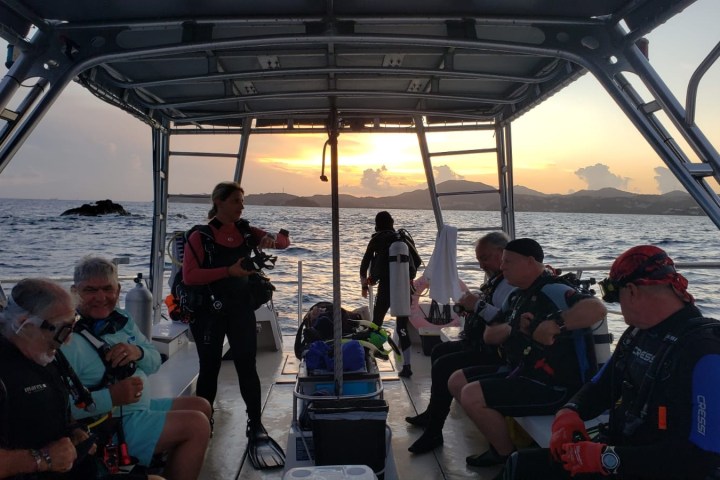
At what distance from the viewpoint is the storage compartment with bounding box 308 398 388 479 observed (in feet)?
8.36

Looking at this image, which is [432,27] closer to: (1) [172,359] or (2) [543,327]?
(2) [543,327]

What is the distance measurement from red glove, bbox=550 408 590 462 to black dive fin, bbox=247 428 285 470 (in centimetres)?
169

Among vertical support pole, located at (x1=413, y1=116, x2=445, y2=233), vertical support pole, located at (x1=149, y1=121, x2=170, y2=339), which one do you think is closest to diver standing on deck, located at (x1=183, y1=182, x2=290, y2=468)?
vertical support pole, located at (x1=149, y1=121, x2=170, y2=339)

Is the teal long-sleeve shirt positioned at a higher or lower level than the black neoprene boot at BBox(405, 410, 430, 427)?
higher

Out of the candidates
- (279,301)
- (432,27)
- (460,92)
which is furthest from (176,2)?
(279,301)

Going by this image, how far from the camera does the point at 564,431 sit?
2.14 metres

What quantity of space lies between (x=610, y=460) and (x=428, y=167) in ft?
14.6

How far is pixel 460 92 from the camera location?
4594 millimetres

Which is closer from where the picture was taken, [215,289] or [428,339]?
[215,289]

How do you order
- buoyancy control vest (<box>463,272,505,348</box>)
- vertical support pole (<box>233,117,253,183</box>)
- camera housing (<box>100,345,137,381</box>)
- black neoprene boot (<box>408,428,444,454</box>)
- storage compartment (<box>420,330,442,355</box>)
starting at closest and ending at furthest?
camera housing (<box>100,345,137,381</box>), black neoprene boot (<box>408,428,444,454</box>), buoyancy control vest (<box>463,272,505,348</box>), vertical support pole (<box>233,117,253,183</box>), storage compartment (<box>420,330,442,355</box>)

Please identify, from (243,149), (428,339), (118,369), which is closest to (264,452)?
(118,369)

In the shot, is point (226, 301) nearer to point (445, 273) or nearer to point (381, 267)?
point (381, 267)

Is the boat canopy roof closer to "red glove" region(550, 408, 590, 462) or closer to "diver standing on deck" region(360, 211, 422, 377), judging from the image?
"diver standing on deck" region(360, 211, 422, 377)

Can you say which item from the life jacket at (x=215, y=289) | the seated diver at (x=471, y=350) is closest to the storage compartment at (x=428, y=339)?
the seated diver at (x=471, y=350)
